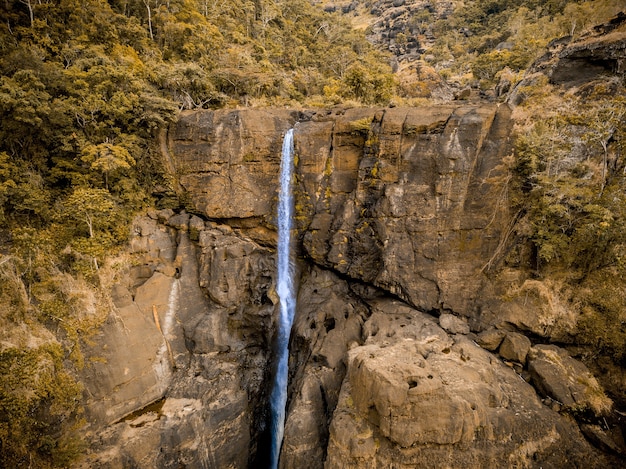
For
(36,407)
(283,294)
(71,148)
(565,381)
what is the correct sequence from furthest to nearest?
(283,294), (71,148), (565,381), (36,407)

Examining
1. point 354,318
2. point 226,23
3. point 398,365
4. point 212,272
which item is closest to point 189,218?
point 212,272

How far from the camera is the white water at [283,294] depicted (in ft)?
52.1

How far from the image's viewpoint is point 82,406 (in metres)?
12.3

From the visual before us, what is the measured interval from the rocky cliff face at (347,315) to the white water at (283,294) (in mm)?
553

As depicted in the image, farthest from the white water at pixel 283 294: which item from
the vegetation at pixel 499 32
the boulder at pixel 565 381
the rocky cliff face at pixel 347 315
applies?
the vegetation at pixel 499 32

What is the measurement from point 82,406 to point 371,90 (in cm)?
2544

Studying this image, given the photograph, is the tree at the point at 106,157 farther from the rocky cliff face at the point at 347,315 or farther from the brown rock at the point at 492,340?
the brown rock at the point at 492,340

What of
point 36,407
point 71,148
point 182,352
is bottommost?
point 182,352

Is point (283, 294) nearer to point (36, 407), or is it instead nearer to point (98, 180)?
point (36, 407)

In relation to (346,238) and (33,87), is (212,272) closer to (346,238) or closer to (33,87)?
(346,238)

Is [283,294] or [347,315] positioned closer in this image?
[347,315]

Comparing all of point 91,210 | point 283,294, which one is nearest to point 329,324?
point 283,294

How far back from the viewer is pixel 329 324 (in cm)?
1531

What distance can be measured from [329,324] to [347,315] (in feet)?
3.33
